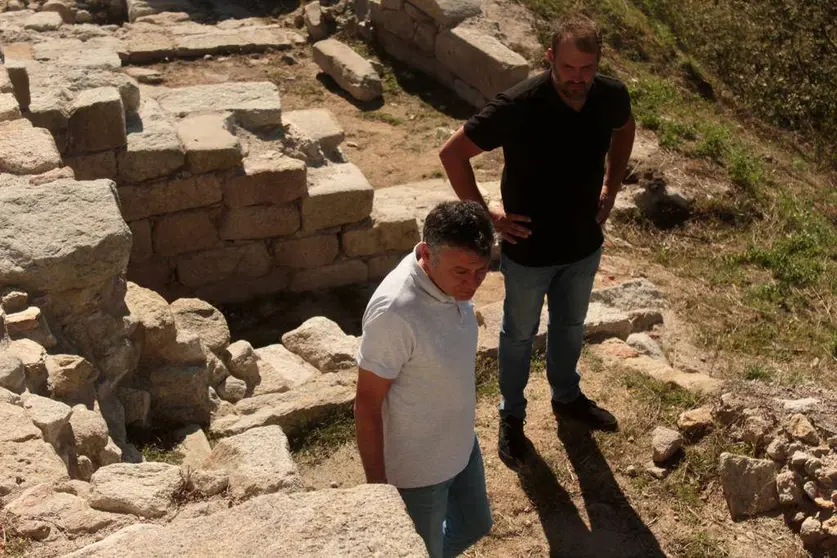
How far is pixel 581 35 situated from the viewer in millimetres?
4250

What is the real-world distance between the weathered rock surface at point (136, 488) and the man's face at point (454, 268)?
1214mm

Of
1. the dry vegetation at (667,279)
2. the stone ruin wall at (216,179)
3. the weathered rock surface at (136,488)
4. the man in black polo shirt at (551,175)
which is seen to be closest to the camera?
the weathered rock surface at (136,488)

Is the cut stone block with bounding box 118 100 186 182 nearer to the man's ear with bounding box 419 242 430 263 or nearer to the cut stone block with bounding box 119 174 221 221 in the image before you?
the cut stone block with bounding box 119 174 221 221

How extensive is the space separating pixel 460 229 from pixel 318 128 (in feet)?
16.7

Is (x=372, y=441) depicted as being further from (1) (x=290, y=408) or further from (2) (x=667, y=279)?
(2) (x=667, y=279)

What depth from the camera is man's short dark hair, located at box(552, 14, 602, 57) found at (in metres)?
4.25

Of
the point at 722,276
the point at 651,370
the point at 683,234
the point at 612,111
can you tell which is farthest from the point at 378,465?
the point at 683,234

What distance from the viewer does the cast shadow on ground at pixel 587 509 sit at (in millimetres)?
4754

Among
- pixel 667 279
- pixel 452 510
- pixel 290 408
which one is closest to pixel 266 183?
pixel 290 408

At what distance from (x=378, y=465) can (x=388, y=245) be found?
4.65 metres

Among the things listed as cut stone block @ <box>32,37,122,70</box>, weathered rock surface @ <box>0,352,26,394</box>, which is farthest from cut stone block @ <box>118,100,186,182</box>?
weathered rock surface @ <box>0,352,26,394</box>

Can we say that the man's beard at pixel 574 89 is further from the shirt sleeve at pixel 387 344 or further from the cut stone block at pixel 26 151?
the cut stone block at pixel 26 151

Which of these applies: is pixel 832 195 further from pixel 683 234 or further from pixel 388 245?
pixel 388 245

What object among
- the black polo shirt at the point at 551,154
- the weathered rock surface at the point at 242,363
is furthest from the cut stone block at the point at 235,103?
the black polo shirt at the point at 551,154
